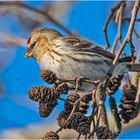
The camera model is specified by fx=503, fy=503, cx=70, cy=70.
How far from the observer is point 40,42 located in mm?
2494

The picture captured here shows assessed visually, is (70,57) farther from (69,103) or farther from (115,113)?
(69,103)

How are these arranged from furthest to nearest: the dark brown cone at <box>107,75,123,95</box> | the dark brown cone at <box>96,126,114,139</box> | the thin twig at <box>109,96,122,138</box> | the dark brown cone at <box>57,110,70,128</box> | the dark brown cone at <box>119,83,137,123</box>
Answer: the dark brown cone at <box>107,75,123,95</box> → the dark brown cone at <box>119,83,137,123</box> → the thin twig at <box>109,96,122,138</box> → the dark brown cone at <box>57,110,70,128</box> → the dark brown cone at <box>96,126,114,139</box>

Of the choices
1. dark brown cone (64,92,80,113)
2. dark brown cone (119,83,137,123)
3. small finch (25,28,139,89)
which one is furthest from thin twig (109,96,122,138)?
small finch (25,28,139,89)

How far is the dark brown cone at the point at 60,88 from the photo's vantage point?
1.49 metres

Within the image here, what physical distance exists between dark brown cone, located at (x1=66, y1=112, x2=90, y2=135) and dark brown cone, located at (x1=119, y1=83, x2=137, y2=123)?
1.18 feet

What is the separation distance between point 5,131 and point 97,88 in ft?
4.54

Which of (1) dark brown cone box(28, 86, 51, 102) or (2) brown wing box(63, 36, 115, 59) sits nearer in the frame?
(1) dark brown cone box(28, 86, 51, 102)

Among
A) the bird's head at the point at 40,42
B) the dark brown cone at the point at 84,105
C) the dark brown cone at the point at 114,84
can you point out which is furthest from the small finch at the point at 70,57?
the dark brown cone at the point at 84,105

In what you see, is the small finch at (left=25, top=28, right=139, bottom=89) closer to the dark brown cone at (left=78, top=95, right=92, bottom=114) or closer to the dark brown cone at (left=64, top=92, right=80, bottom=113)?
the dark brown cone at (left=78, top=95, right=92, bottom=114)

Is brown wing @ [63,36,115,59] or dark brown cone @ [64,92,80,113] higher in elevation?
brown wing @ [63,36,115,59]

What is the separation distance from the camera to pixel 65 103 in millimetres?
1497

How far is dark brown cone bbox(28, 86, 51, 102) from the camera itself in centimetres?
146

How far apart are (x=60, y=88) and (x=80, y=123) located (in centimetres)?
18

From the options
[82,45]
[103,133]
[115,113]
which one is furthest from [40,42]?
[103,133]
